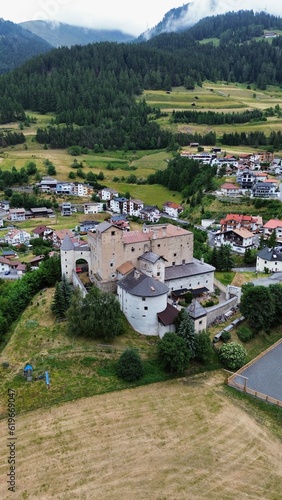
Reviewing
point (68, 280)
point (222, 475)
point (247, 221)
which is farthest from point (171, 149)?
point (222, 475)

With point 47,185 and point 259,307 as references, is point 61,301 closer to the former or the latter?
point 259,307

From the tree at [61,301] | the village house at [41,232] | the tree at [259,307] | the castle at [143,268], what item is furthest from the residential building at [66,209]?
the tree at [259,307]

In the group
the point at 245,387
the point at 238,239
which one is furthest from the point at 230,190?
the point at 245,387

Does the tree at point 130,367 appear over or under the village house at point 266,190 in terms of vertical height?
under

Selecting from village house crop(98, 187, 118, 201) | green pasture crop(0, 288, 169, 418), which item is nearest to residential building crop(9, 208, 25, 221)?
village house crop(98, 187, 118, 201)

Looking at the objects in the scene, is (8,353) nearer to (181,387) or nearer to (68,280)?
(68,280)

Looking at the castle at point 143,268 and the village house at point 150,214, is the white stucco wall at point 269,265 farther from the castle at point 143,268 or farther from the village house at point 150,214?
the village house at point 150,214
